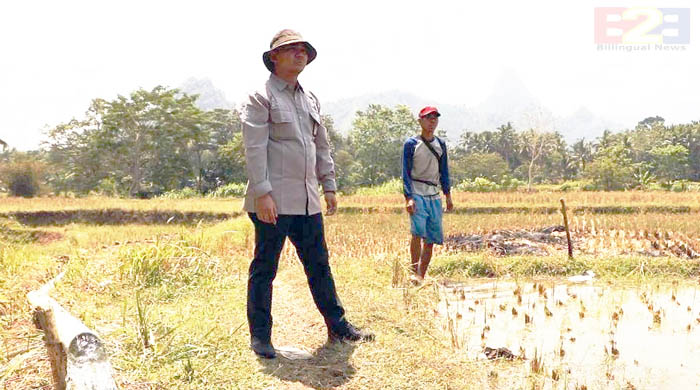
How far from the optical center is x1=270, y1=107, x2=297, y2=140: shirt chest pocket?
262 cm

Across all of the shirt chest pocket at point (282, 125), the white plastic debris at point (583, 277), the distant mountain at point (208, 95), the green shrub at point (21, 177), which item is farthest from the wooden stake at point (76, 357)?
the distant mountain at point (208, 95)

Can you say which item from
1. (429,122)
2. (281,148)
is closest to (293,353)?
(281,148)

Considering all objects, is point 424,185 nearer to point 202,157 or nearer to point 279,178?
point 279,178

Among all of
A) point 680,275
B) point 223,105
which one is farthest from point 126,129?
point 223,105

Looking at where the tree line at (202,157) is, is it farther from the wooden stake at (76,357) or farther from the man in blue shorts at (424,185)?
the wooden stake at (76,357)

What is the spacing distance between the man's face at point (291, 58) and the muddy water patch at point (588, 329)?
185cm

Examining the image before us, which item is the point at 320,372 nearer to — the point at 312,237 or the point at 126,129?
the point at 312,237

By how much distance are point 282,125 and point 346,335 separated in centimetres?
127

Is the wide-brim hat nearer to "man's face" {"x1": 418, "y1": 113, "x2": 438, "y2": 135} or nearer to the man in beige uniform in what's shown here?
the man in beige uniform

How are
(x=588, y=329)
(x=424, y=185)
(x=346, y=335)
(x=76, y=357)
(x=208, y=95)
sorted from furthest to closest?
(x=208, y=95) → (x=424, y=185) → (x=588, y=329) → (x=346, y=335) → (x=76, y=357)

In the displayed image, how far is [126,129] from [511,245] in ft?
86.3

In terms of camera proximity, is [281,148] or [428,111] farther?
A: [428,111]

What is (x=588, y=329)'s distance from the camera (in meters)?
3.38

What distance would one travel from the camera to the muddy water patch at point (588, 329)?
265 cm
